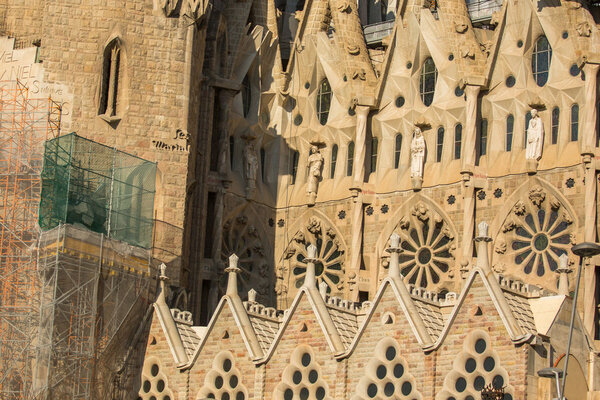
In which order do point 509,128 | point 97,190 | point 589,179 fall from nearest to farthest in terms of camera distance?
point 97,190
point 589,179
point 509,128

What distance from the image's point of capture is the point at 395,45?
50.6 meters

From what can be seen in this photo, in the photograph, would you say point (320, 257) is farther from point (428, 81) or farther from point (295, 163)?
point (428, 81)

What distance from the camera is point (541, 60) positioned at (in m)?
47.5

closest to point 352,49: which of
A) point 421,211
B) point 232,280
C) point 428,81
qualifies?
point 428,81

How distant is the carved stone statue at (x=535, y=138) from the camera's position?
152ft

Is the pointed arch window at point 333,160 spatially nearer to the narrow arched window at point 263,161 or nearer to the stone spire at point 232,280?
the narrow arched window at point 263,161

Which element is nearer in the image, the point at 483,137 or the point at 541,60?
the point at 541,60

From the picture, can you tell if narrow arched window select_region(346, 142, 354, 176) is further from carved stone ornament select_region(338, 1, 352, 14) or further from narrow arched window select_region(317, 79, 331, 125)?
carved stone ornament select_region(338, 1, 352, 14)

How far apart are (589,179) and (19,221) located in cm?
1550

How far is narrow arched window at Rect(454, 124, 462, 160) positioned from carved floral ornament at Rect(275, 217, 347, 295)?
15.1 ft

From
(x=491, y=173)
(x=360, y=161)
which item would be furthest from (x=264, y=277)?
(x=491, y=173)

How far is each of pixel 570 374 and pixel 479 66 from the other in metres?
12.9

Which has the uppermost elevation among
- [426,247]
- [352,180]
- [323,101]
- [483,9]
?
[483,9]

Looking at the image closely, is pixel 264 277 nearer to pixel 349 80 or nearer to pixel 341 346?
pixel 349 80
